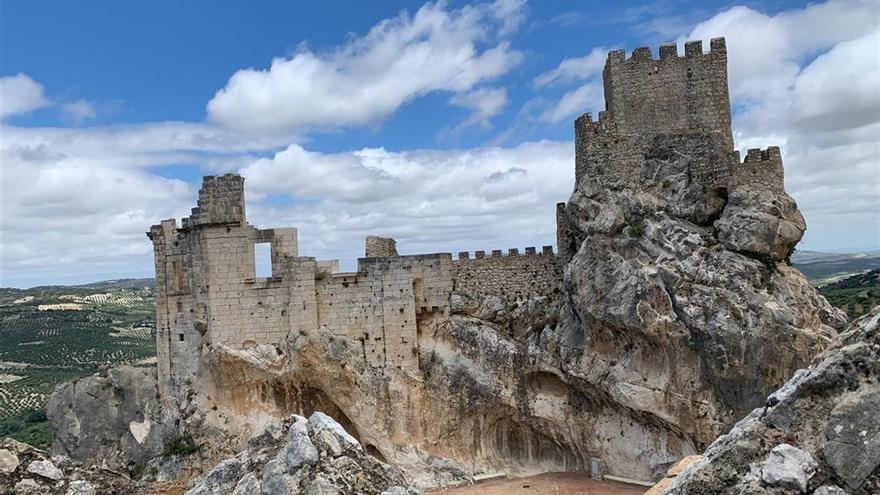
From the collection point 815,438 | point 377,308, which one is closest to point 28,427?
point 377,308

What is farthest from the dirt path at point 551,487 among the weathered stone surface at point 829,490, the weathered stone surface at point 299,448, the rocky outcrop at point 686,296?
the weathered stone surface at point 829,490

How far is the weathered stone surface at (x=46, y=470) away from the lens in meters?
9.24

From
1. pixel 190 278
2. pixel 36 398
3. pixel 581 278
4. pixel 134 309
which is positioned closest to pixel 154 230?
pixel 190 278

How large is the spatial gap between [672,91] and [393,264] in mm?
11693

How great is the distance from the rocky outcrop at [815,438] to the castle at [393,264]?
16049 mm

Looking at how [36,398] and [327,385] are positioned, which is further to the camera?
[36,398]

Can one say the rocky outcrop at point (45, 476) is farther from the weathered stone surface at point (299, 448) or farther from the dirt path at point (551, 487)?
the dirt path at point (551, 487)

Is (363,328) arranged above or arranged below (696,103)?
below

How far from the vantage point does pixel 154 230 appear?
24.2m

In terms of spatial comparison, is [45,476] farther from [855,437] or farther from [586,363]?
[586,363]

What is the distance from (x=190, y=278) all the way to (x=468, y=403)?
11.3 meters

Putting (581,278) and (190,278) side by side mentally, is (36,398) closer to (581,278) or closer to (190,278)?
(190,278)

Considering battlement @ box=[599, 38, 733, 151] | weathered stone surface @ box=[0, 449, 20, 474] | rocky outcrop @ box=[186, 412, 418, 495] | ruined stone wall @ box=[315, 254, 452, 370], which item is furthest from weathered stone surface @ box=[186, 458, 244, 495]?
battlement @ box=[599, 38, 733, 151]

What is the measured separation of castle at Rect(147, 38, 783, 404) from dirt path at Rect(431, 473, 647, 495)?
4.97 m
